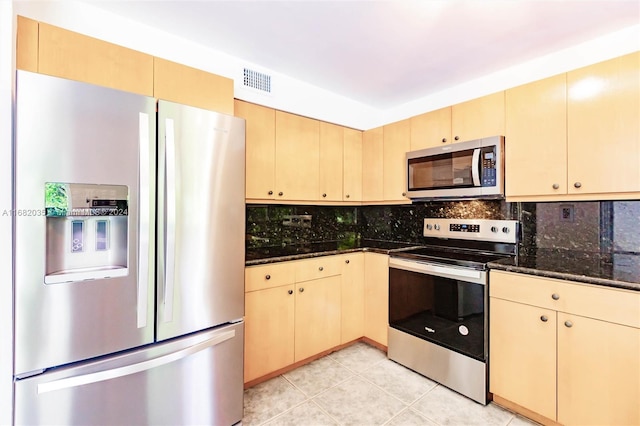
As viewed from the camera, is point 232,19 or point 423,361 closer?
point 232,19

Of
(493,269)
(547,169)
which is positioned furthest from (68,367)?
(547,169)

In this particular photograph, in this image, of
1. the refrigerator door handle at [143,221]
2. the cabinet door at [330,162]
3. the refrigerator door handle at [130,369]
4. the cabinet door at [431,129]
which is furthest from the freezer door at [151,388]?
the cabinet door at [431,129]

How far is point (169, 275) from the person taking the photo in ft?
4.65

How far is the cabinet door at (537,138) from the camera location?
1832 millimetres

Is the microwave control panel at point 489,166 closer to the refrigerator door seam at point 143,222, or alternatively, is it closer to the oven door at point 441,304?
the oven door at point 441,304

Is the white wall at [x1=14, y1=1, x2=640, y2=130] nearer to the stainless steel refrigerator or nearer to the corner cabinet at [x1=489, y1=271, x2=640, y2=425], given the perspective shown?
the stainless steel refrigerator

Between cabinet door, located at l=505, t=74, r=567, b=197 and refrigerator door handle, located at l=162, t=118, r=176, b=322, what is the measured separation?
2.15 meters

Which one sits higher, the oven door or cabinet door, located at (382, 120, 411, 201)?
cabinet door, located at (382, 120, 411, 201)

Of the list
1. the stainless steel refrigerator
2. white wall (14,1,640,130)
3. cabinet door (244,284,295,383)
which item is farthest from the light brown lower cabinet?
white wall (14,1,640,130)

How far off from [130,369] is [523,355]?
2.13m

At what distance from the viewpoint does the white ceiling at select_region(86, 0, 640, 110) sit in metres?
1.66

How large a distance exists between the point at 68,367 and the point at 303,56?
90.9 inches

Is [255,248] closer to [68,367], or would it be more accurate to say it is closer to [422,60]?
[68,367]

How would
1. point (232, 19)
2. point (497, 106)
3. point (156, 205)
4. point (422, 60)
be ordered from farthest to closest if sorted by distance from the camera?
point (422, 60) < point (497, 106) < point (232, 19) < point (156, 205)
